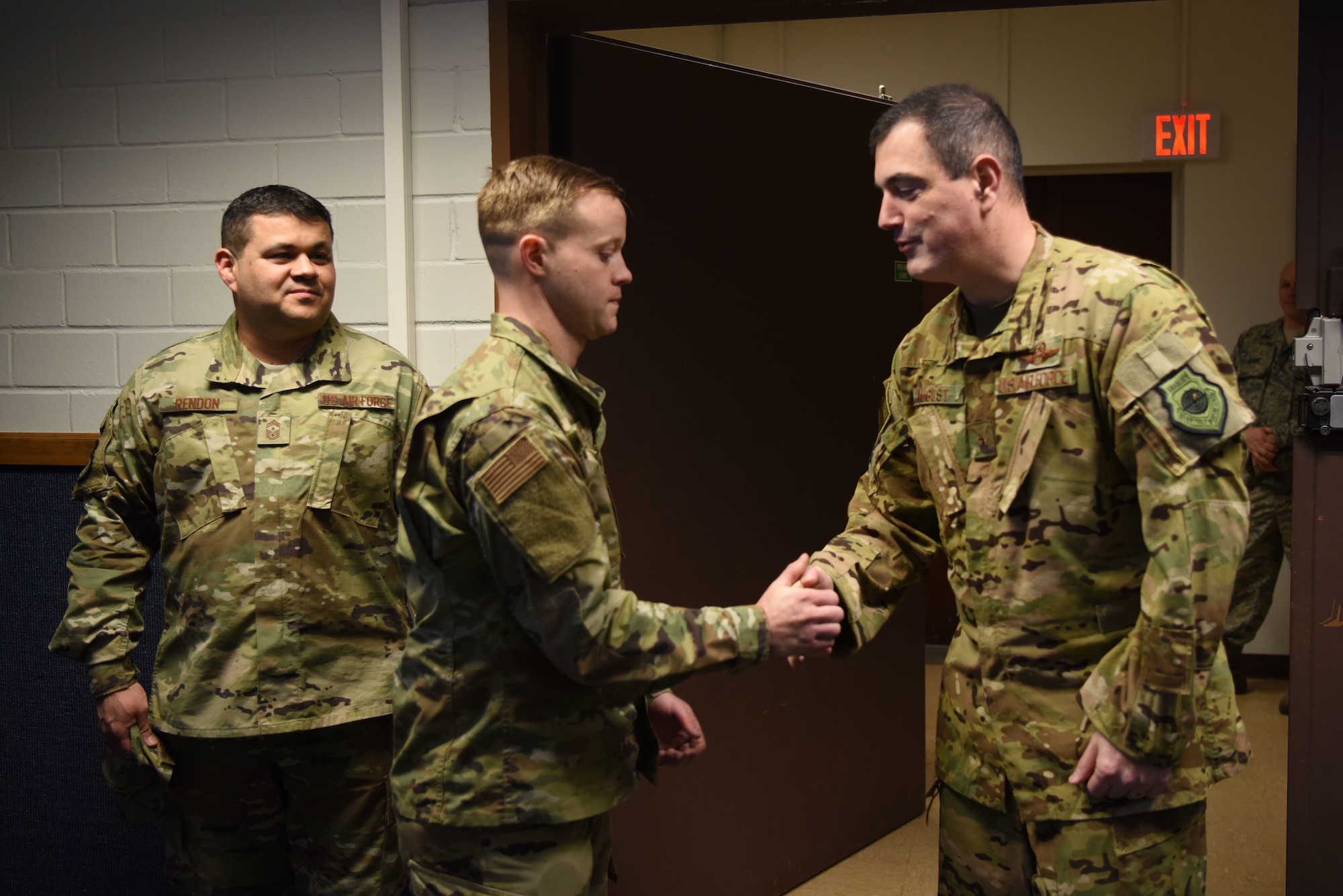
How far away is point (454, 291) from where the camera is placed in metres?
2.40

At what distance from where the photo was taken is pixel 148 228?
8.29ft

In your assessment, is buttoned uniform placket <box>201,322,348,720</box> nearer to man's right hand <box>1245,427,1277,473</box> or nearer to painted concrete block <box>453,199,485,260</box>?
painted concrete block <box>453,199,485,260</box>

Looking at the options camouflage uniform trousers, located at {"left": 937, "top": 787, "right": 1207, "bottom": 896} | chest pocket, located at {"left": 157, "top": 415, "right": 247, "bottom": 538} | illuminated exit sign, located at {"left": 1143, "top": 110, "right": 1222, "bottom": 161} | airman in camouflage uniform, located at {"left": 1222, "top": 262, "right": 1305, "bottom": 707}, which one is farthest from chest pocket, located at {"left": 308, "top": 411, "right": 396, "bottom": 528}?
illuminated exit sign, located at {"left": 1143, "top": 110, "right": 1222, "bottom": 161}

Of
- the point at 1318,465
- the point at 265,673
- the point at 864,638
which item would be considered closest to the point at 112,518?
the point at 265,673

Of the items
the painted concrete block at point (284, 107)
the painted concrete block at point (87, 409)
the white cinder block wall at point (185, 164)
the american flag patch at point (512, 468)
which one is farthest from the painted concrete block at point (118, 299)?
the american flag patch at point (512, 468)

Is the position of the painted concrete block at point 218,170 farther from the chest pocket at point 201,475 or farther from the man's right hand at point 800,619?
the man's right hand at point 800,619

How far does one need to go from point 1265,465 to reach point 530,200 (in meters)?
3.72

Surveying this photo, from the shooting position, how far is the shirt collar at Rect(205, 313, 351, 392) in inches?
81.6

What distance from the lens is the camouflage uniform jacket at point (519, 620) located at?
56.1 inches

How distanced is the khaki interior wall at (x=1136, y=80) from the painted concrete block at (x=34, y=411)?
2.87 metres

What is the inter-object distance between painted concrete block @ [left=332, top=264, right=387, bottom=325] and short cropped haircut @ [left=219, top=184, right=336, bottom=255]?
0.31 metres

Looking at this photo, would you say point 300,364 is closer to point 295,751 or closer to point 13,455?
point 295,751

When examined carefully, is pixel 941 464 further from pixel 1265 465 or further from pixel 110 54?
pixel 1265 465

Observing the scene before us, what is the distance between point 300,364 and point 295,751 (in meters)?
0.71
